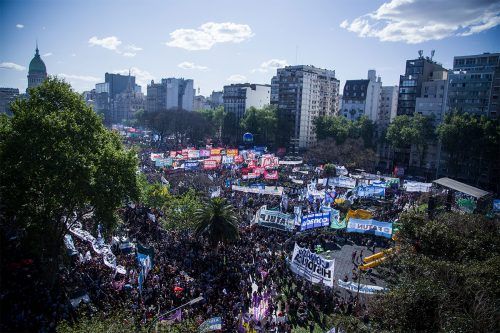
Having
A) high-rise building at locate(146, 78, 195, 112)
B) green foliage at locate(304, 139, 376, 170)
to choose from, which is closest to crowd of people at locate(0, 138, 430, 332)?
green foliage at locate(304, 139, 376, 170)

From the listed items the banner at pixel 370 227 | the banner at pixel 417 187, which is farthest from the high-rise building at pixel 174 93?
the banner at pixel 370 227

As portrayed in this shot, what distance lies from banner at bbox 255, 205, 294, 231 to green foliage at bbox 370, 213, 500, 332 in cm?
1033

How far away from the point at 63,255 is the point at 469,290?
19.3 m

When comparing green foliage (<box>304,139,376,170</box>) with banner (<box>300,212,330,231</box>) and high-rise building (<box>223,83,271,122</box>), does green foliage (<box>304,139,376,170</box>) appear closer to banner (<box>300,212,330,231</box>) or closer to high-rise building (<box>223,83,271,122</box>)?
banner (<box>300,212,330,231</box>)

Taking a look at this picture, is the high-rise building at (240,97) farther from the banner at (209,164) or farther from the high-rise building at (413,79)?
the banner at (209,164)

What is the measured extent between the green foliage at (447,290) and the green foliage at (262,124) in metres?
72.8

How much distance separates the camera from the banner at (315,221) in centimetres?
2845

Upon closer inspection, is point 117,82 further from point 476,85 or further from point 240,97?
point 476,85

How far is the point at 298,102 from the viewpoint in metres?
94.8

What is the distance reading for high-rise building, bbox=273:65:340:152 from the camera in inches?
3693

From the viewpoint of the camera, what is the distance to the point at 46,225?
62.1ft

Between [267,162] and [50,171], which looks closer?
[50,171]

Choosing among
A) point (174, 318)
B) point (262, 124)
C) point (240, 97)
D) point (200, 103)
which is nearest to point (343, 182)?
point (174, 318)

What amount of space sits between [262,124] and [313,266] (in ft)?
242
